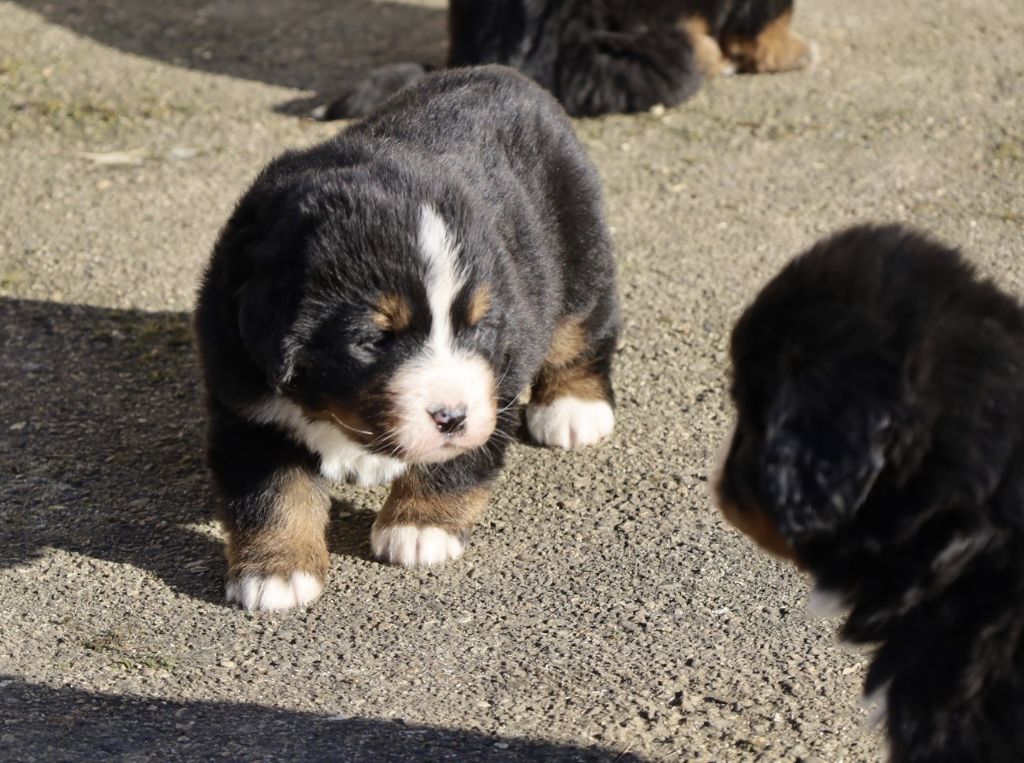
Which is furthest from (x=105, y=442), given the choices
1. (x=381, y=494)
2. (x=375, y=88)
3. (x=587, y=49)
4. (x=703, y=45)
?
(x=703, y=45)

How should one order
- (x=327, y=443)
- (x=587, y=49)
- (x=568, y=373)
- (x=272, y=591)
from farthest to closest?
(x=587, y=49)
(x=568, y=373)
(x=327, y=443)
(x=272, y=591)

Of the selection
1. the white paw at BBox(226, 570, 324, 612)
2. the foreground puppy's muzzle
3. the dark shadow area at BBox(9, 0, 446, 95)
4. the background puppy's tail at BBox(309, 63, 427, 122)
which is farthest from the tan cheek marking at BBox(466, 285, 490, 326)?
the dark shadow area at BBox(9, 0, 446, 95)

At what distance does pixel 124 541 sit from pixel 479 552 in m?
1.11

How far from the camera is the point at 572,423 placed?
5.18 metres

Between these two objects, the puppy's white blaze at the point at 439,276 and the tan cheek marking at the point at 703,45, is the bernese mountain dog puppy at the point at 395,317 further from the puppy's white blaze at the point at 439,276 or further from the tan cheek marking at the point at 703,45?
the tan cheek marking at the point at 703,45

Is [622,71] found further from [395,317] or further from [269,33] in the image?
[395,317]

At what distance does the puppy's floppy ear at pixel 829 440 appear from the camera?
106 inches

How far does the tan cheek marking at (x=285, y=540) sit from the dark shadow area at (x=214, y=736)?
0.58 meters

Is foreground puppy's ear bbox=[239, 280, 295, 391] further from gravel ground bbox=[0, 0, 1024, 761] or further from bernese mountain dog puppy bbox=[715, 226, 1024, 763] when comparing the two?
bernese mountain dog puppy bbox=[715, 226, 1024, 763]

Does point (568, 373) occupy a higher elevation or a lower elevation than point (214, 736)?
lower

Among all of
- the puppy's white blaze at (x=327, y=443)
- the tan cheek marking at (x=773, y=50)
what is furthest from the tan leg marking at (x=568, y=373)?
the tan cheek marking at (x=773, y=50)

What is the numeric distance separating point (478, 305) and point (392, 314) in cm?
28

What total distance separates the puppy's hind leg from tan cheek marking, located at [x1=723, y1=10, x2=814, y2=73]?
137 inches

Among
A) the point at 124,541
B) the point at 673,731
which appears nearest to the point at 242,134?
the point at 124,541
